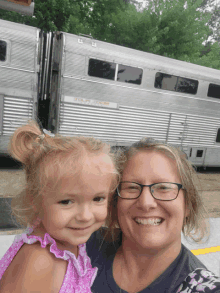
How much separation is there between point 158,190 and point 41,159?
2.02 ft

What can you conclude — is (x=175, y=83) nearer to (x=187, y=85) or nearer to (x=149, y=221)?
(x=187, y=85)

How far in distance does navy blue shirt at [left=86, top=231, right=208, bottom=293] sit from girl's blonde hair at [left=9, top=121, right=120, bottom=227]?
453 mm

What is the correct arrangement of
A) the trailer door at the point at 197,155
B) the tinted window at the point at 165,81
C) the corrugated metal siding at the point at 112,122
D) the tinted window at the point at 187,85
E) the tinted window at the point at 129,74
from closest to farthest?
the corrugated metal siding at the point at 112,122
the tinted window at the point at 129,74
the tinted window at the point at 165,81
the tinted window at the point at 187,85
the trailer door at the point at 197,155

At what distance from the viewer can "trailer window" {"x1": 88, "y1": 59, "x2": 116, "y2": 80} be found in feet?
22.8

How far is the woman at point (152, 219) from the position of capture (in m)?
1.21

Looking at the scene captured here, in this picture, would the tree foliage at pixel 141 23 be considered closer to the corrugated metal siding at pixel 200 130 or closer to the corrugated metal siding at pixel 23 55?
the corrugated metal siding at pixel 200 130

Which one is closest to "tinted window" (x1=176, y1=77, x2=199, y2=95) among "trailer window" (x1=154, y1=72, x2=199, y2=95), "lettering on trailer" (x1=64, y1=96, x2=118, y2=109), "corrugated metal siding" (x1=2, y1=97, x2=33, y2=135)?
"trailer window" (x1=154, y1=72, x2=199, y2=95)

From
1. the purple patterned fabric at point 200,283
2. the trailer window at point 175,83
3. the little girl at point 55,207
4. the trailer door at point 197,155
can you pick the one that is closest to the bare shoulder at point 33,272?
the little girl at point 55,207

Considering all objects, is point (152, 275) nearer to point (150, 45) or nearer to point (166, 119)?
point (166, 119)

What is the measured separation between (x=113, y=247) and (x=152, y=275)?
0.35 m

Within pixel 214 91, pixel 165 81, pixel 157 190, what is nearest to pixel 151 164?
pixel 157 190

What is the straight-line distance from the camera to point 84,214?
1054 mm

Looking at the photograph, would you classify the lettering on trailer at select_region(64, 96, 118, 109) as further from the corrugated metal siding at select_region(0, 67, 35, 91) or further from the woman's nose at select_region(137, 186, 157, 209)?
the woman's nose at select_region(137, 186, 157, 209)

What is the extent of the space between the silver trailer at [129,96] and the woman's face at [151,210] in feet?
17.6
